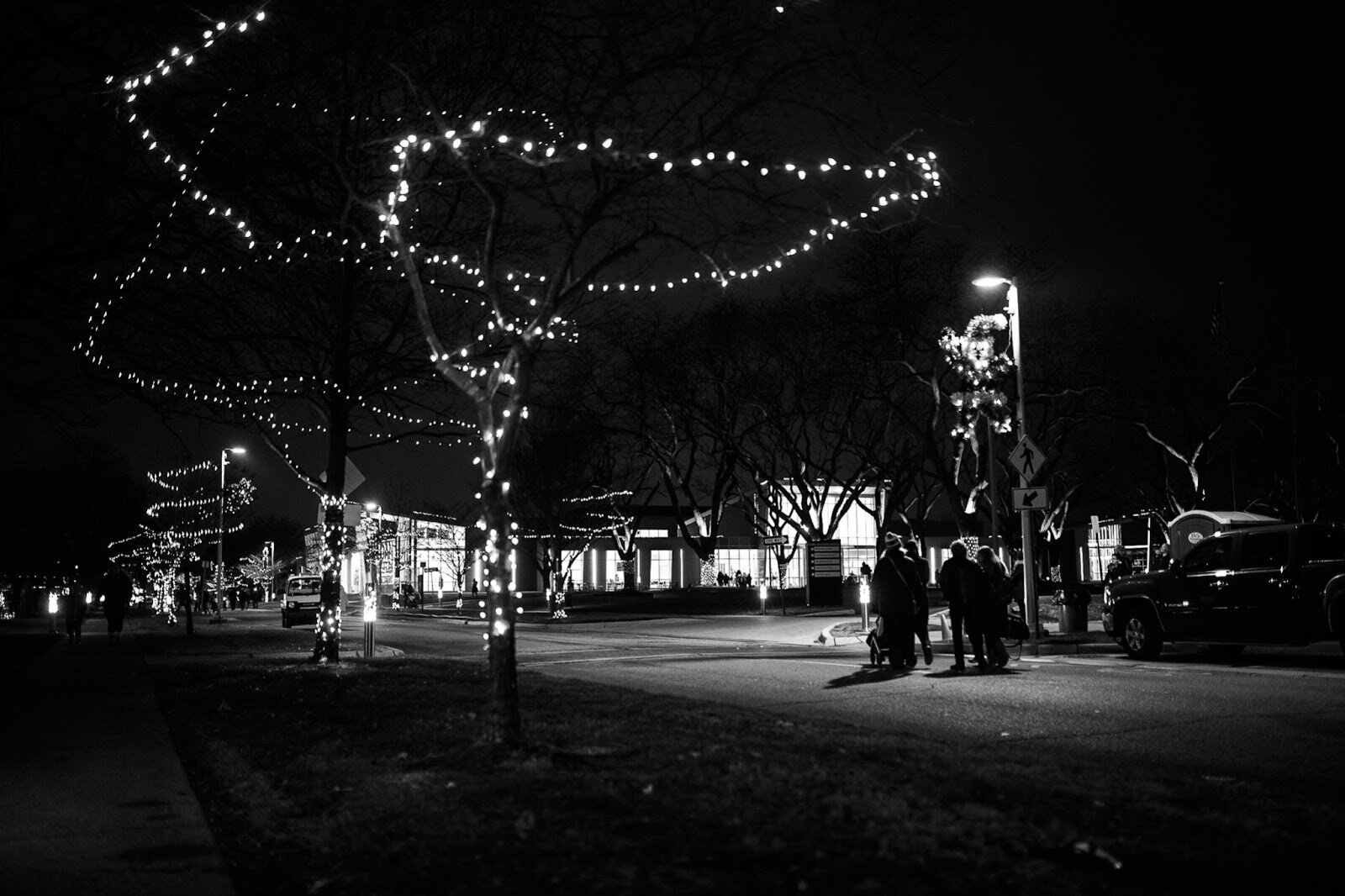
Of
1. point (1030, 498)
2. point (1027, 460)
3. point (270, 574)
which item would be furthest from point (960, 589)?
point (270, 574)

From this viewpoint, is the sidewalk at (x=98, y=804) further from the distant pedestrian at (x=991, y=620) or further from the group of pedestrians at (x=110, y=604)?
the group of pedestrians at (x=110, y=604)

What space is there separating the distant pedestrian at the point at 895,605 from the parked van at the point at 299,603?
28.0 meters

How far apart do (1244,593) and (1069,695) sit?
18.8 ft

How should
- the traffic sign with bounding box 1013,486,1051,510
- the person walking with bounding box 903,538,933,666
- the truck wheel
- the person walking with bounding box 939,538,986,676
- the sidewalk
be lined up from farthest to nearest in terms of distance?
the traffic sign with bounding box 1013,486,1051,510 → the truck wheel → the person walking with bounding box 903,538,933,666 → the person walking with bounding box 939,538,986,676 → the sidewalk

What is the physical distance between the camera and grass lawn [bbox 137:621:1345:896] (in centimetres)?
505

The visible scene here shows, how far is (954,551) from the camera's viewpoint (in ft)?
53.3

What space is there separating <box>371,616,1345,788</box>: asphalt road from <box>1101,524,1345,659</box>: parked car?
0.45m

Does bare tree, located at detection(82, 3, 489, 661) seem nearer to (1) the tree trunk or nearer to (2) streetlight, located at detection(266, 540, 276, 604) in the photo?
(1) the tree trunk

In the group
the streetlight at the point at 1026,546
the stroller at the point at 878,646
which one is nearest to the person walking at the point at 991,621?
the stroller at the point at 878,646

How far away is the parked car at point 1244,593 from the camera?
16.0 metres

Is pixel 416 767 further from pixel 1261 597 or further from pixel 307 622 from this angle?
pixel 307 622

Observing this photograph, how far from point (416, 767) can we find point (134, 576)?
3036 inches

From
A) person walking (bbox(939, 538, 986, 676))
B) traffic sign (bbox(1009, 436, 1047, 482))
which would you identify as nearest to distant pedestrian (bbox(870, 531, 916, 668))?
person walking (bbox(939, 538, 986, 676))

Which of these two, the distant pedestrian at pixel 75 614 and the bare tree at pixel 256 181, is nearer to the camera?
the bare tree at pixel 256 181
